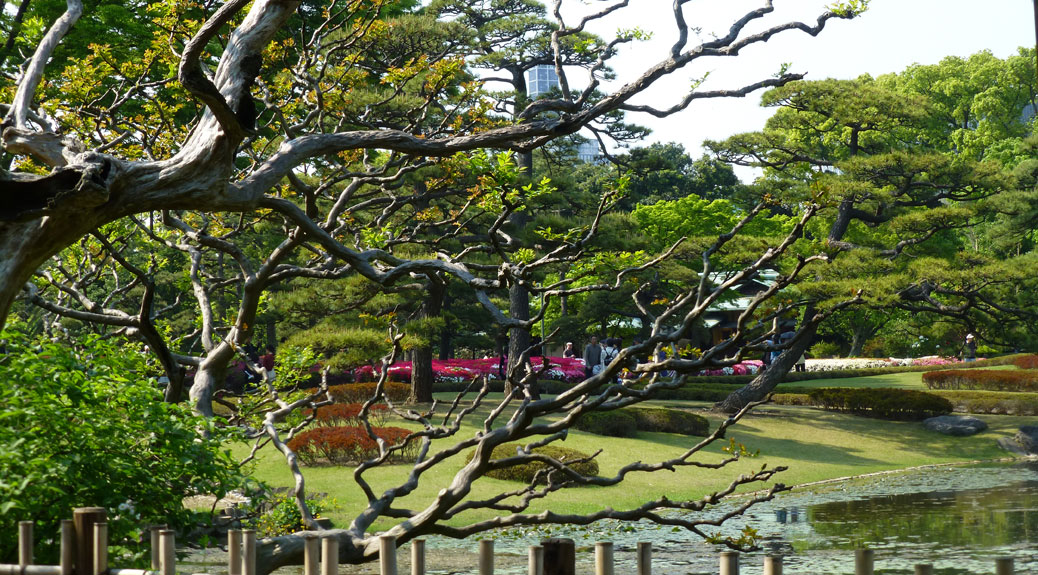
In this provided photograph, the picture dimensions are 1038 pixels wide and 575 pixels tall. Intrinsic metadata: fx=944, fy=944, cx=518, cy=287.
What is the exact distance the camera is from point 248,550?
4.29 m

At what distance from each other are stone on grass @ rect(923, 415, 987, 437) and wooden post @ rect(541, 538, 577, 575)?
72.6ft

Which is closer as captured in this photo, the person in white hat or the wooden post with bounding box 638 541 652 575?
the wooden post with bounding box 638 541 652 575

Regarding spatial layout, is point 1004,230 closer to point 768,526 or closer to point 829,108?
point 829,108

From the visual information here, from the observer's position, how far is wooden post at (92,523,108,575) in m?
4.32

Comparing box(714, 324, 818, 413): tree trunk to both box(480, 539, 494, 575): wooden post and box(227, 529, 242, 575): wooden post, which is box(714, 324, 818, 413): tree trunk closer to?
box(227, 529, 242, 575): wooden post

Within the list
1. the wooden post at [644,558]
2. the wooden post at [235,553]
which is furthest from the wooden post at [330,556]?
the wooden post at [644,558]

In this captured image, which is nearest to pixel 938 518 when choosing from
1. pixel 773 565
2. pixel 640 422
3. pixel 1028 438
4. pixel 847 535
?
pixel 847 535

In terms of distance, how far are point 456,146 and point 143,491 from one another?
309cm

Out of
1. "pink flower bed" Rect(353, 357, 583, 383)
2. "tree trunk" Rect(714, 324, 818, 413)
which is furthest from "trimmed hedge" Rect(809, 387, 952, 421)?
"pink flower bed" Rect(353, 357, 583, 383)

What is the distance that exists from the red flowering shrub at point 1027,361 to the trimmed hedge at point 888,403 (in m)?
12.8

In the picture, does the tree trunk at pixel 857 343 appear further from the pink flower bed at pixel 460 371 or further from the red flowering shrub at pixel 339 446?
the red flowering shrub at pixel 339 446

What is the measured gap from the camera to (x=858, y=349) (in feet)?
162

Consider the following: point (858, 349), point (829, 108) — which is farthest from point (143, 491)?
point (858, 349)

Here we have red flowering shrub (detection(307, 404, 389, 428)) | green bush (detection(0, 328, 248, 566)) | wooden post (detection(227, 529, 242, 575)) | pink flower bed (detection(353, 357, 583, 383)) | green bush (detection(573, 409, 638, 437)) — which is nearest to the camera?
wooden post (detection(227, 529, 242, 575))
